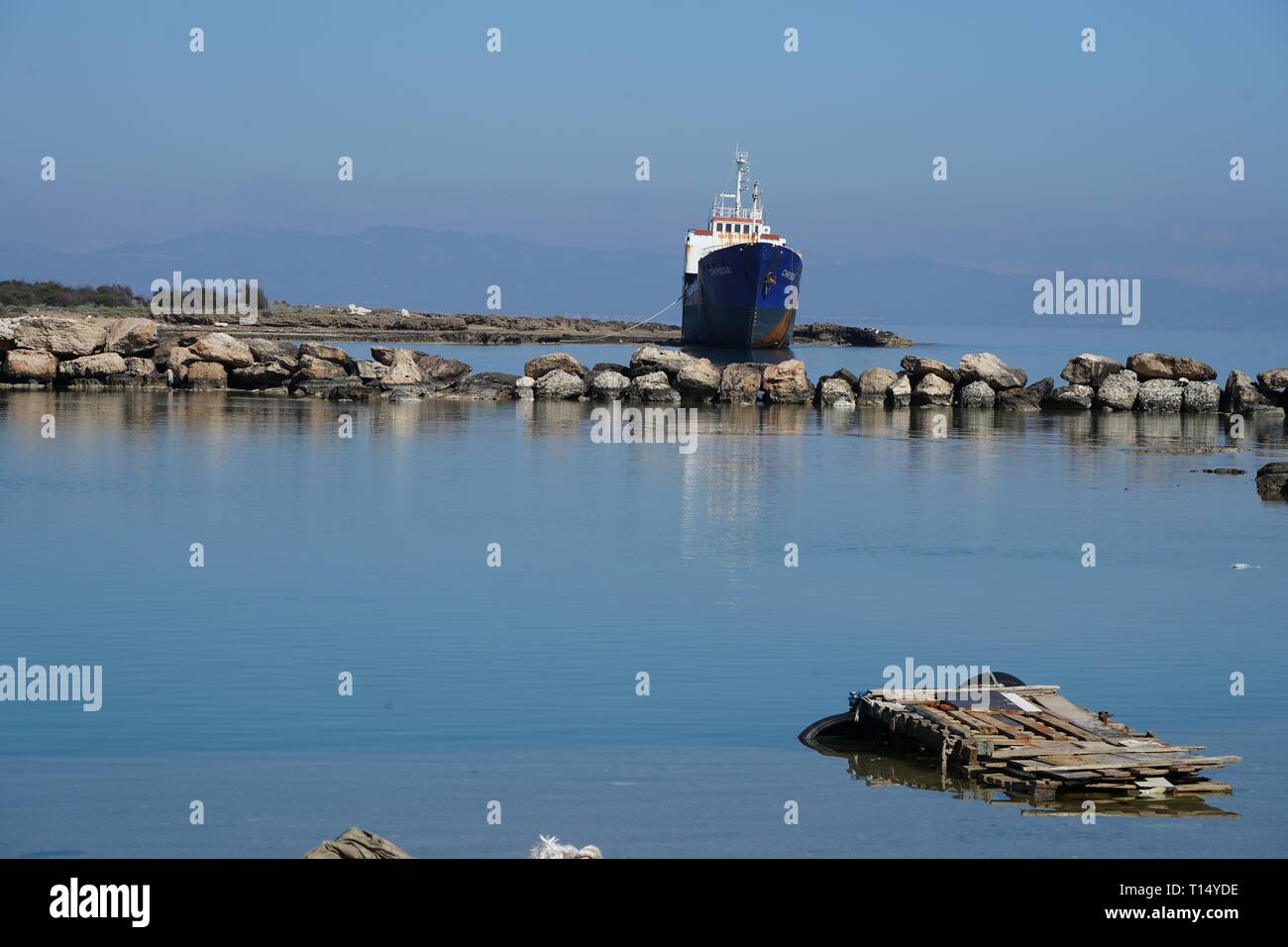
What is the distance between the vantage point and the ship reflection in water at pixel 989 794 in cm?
1120

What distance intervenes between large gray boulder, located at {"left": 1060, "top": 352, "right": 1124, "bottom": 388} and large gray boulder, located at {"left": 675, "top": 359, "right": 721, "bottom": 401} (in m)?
12.6

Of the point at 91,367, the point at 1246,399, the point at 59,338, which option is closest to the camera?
the point at 91,367

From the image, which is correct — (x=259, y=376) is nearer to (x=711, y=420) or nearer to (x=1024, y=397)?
(x=711, y=420)

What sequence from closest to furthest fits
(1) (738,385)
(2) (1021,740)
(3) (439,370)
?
(2) (1021,740) < (1) (738,385) < (3) (439,370)

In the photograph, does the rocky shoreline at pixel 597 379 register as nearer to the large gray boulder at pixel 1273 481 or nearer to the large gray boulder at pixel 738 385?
the large gray boulder at pixel 738 385

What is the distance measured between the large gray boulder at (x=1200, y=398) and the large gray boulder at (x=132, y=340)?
3515 centimetres

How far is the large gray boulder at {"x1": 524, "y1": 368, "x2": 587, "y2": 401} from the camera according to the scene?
54.5m

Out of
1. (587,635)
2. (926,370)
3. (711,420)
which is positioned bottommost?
(587,635)

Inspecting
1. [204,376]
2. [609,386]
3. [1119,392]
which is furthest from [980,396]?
[204,376]

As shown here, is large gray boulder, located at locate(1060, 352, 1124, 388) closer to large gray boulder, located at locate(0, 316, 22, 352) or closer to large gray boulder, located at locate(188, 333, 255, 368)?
large gray boulder, located at locate(188, 333, 255, 368)

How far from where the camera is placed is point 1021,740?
12.1 metres

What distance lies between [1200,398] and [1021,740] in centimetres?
4457
